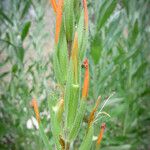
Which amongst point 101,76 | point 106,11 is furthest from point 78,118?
point 101,76

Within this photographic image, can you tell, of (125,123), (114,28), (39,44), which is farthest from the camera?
(39,44)

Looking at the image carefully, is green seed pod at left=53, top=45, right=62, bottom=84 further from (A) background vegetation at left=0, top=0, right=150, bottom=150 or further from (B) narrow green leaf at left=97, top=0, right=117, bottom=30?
(A) background vegetation at left=0, top=0, right=150, bottom=150

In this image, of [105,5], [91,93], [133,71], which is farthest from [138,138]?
[105,5]

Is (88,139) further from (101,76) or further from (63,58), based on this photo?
(101,76)

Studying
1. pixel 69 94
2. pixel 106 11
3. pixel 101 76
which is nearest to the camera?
pixel 69 94

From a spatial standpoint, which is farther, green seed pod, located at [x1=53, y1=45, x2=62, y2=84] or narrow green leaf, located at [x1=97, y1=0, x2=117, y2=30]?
narrow green leaf, located at [x1=97, y1=0, x2=117, y2=30]

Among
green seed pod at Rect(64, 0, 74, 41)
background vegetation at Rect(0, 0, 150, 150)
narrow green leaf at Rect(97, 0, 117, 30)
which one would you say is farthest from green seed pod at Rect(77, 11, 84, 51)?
background vegetation at Rect(0, 0, 150, 150)

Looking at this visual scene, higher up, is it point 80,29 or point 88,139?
point 80,29

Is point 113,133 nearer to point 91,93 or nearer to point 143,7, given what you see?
point 91,93
